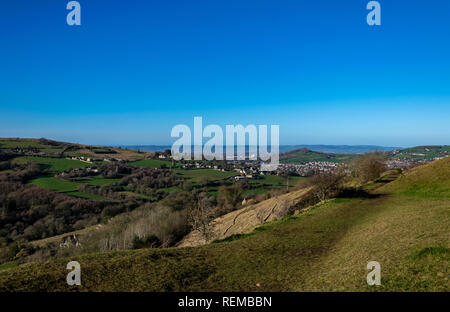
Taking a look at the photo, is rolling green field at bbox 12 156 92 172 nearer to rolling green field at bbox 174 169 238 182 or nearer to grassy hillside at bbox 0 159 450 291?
rolling green field at bbox 174 169 238 182

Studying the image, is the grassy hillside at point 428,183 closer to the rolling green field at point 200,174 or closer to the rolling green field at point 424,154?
the rolling green field at point 200,174

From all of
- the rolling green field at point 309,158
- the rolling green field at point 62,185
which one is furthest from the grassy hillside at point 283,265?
the rolling green field at point 309,158

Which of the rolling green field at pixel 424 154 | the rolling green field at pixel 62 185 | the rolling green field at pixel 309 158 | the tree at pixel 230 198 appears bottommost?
the tree at pixel 230 198

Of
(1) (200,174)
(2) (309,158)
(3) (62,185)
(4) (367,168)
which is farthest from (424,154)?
(3) (62,185)

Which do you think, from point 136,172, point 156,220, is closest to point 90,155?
point 136,172

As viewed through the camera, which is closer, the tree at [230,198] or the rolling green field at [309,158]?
the tree at [230,198]

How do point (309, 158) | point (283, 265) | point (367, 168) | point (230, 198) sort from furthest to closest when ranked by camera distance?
1. point (309, 158)
2. point (230, 198)
3. point (367, 168)
4. point (283, 265)

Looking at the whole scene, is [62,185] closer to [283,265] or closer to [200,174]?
[200,174]
